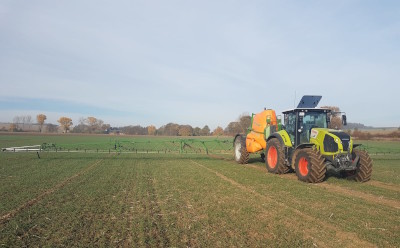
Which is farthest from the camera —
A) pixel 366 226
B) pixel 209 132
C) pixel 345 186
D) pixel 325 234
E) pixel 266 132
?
pixel 209 132

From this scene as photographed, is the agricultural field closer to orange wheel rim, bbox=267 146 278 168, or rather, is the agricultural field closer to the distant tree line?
orange wheel rim, bbox=267 146 278 168

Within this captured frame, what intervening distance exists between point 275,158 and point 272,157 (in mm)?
318

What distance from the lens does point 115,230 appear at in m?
5.41

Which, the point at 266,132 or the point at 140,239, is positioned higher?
the point at 266,132

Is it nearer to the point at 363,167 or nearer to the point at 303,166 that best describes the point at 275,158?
the point at 303,166

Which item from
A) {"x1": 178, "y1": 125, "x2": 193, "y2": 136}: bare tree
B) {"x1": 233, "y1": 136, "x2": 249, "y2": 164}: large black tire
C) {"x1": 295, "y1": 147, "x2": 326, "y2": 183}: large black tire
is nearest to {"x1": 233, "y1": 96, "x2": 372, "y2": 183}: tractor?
{"x1": 295, "y1": 147, "x2": 326, "y2": 183}: large black tire

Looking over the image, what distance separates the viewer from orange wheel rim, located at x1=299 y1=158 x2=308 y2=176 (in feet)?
35.4

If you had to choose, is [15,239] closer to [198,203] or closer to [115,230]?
[115,230]

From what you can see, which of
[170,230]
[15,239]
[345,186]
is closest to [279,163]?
[345,186]

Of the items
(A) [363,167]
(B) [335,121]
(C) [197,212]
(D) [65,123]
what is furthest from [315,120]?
(D) [65,123]

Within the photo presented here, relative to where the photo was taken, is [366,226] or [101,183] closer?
[366,226]

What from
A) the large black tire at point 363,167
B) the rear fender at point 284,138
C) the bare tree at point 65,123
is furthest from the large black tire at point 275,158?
the bare tree at point 65,123

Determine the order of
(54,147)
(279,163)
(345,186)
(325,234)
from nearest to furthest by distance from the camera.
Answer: (325,234), (345,186), (279,163), (54,147)

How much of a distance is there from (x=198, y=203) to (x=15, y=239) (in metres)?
4.14
